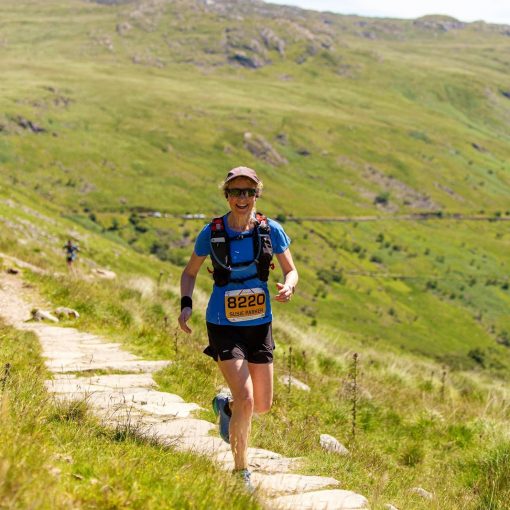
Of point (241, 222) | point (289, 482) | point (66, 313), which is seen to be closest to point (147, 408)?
point (289, 482)

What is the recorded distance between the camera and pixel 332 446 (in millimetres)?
8391

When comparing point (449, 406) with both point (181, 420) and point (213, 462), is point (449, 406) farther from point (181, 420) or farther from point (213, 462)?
point (213, 462)

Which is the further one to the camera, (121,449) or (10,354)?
(10,354)

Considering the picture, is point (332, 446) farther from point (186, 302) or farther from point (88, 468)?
point (88, 468)

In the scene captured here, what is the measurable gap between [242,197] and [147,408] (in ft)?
10.1

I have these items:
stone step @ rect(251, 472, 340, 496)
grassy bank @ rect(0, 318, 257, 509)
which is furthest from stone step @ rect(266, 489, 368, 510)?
grassy bank @ rect(0, 318, 257, 509)

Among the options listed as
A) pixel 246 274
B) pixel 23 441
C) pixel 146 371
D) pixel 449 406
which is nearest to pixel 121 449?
pixel 23 441

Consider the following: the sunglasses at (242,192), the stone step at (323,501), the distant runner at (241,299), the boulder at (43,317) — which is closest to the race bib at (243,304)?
the distant runner at (241,299)

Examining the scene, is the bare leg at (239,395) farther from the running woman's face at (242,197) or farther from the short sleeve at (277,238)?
the running woman's face at (242,197)

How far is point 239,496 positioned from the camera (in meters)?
4.88

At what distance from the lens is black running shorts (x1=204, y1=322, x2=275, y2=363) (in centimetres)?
638

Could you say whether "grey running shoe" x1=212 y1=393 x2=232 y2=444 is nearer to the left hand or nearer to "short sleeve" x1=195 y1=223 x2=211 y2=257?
the left hand

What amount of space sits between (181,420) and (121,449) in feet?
7.32

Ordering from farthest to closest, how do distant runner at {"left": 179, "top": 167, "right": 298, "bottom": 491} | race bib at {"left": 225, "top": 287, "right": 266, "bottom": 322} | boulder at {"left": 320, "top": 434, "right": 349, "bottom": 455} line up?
boulder at {"left": 320, "top": 434, "right": 349, "bottom": 455} → race bib at {"left": 225, "top": 287, "right": 266, "bottom": 322} → distant runner at {"left": 179, "top": 167, "right": 298, "bottom": 491}
